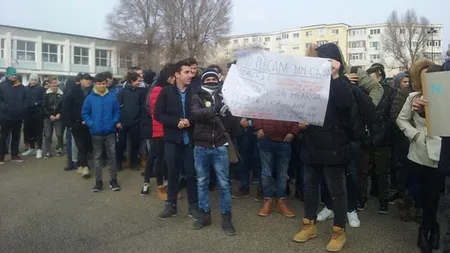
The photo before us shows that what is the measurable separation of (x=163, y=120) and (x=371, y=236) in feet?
8.99

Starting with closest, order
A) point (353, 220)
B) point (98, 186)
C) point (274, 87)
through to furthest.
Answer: point (274, 87), point (353, 220), point (98, 186)

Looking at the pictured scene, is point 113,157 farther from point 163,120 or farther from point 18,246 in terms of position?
point 18,246

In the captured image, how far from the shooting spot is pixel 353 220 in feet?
16.7

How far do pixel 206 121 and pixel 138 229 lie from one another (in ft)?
4.89

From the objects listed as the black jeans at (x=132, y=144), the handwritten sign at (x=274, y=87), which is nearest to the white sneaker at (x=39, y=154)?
the black jeans at (x=132, y=144)

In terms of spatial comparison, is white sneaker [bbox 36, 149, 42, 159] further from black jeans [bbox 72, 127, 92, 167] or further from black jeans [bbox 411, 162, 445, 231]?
black jeans [bbox 411, 162, 445, 231]

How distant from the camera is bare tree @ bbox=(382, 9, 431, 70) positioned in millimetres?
64812

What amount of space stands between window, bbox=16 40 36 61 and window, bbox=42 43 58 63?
1.45m

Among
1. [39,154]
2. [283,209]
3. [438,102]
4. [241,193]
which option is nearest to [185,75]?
[283,209]

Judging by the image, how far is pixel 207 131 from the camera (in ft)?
16.1

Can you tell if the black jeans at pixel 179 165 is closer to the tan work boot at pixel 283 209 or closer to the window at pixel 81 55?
the tan work boot at pixel 283 209

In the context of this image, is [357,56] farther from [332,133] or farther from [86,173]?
[332,133]

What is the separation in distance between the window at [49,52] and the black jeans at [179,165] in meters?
53.4

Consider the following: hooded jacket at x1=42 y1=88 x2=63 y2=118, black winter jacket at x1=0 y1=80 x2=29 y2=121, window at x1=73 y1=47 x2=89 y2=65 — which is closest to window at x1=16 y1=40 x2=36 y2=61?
window at x1=73 y1=47 x2=89 y2=65
